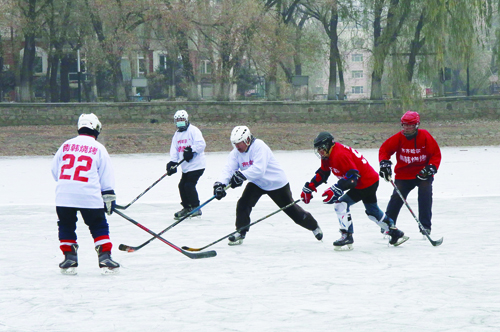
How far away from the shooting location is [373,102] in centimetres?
2917

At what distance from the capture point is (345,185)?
6.99m

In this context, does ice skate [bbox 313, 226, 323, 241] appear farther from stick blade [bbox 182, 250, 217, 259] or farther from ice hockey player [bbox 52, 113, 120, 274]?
ice hockey player [bbox 52, 113, 120, 274]

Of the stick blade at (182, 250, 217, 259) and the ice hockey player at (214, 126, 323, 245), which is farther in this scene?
the ice hockey player at (214, 126, 323, 245)

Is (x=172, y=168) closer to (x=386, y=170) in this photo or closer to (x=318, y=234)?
(x=318, y=234)

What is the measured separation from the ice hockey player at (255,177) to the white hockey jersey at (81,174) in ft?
5.10

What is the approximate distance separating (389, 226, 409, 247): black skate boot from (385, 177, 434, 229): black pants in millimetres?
402

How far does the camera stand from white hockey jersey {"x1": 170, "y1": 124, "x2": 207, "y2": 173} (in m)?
9.88

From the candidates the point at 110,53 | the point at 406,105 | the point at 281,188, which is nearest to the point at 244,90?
the point at 110,53

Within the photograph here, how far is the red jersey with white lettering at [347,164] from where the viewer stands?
7043 millimetres

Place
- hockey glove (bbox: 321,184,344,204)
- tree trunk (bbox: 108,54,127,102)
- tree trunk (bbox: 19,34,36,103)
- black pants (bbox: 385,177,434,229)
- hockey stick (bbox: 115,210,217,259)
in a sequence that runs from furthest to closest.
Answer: tree trunk (bbox: 19,34,36,103) < tree trunk (bbox: 108,54,127,102) < black pants (bbox: 385,177,434,229) < hockey glove (bbox: 321,184,344,204) < hockey stick (bbox: 115,210,217,259)

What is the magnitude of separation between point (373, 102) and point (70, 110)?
10.9 metres

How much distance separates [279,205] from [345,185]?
1001 mm

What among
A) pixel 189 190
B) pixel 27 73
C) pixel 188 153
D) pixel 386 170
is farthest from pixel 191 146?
pixel 27 73

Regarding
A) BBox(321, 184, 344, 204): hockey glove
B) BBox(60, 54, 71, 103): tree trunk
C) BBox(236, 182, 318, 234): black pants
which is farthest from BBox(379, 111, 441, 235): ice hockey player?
BBox(60, 54, 71, 103): tree trunk
